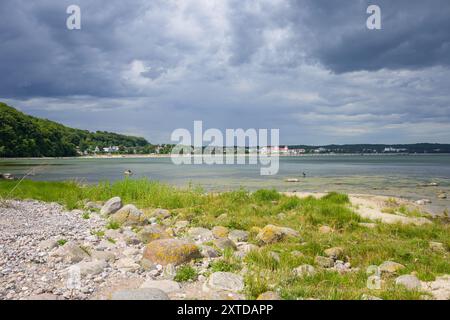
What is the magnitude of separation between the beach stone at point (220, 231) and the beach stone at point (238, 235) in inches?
6.3

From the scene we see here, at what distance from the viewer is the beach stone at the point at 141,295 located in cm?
544

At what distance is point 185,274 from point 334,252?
4387 millimetres

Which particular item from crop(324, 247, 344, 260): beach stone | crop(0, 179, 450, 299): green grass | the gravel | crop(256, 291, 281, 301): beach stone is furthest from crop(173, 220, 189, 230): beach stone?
crop(256, 291, 281, 301): beach stone

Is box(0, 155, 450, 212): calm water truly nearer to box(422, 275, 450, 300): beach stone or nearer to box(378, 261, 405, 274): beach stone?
box(378, 261, 405, 274): beach stone

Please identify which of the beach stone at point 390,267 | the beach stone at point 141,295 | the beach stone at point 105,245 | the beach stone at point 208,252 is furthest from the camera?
the beach stone at point 105,245

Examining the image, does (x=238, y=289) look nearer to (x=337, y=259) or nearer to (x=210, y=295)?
(x=210, y=295)

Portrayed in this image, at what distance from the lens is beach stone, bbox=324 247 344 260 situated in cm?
915

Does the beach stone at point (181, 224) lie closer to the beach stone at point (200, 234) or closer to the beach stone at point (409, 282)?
the beach stone at point (200, 234)

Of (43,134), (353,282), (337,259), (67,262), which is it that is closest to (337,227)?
(337,259)

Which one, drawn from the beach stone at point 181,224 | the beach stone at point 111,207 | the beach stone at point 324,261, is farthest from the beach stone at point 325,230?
the beach stone at point 111,207

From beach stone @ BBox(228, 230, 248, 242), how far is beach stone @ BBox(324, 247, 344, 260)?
2658 mm

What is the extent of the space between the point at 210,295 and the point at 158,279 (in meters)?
1.35

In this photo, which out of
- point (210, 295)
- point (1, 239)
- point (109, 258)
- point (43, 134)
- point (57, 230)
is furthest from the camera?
point (43, 134)
